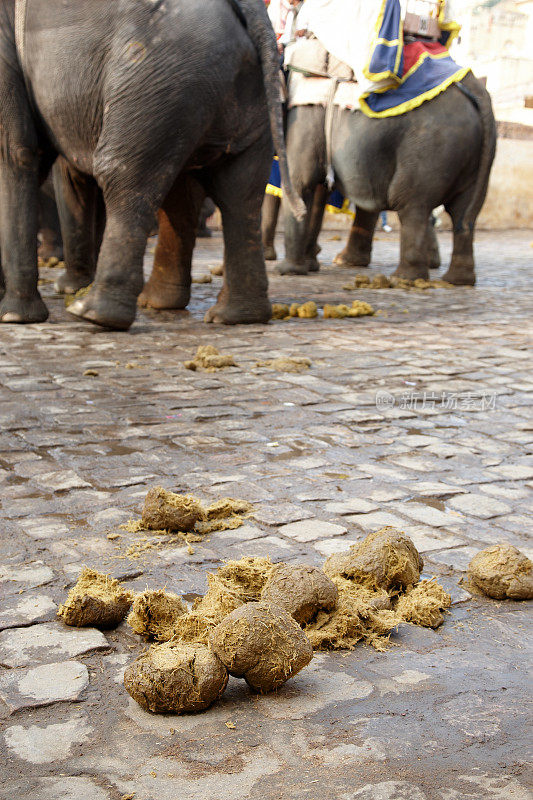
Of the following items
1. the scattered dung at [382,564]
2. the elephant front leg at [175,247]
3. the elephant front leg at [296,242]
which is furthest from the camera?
the elephant front leg at [296,242]

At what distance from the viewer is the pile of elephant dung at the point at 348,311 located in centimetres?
735

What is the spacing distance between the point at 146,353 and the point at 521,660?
3.80 meters

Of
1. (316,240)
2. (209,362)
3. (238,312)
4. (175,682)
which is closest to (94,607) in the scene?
(175,682)

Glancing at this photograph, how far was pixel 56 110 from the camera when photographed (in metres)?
5.89

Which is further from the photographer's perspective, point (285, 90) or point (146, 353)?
point (285, 90)

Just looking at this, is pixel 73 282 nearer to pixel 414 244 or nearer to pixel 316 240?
pixel 414 244

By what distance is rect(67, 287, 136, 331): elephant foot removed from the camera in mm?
5926

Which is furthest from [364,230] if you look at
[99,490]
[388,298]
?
[99,490]

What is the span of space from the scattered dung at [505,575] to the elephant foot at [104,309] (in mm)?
3919

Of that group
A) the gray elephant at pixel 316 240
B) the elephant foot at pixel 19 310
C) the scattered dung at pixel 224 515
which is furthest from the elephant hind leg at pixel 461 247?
the scattered dung at pixel 224 515

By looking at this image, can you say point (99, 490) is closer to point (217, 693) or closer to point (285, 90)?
point (217, 693)

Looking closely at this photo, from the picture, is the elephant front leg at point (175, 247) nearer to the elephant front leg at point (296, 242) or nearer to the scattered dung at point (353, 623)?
the elephant front leg at point (296, 242)

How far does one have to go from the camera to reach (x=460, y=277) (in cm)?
966

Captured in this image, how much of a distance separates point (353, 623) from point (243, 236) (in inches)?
186
